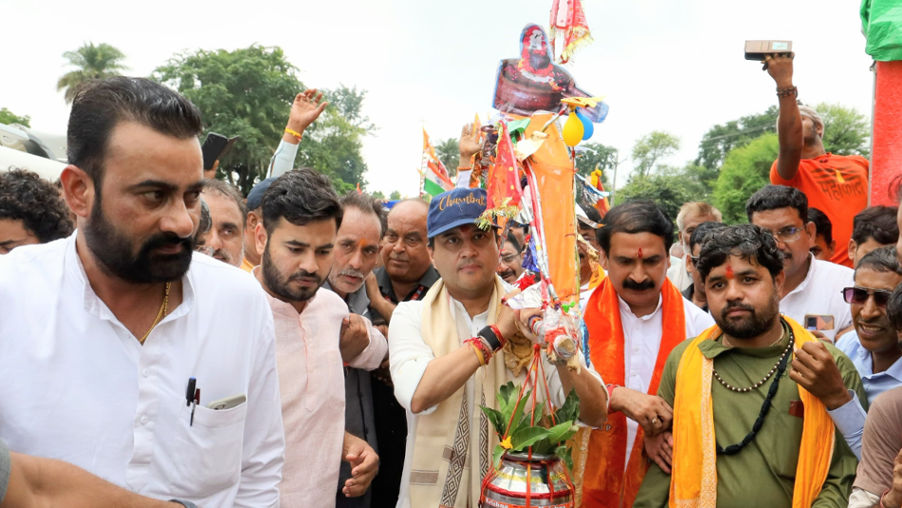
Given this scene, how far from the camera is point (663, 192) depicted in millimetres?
31406

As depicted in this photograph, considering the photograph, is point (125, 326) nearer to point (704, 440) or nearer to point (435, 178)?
point (704, 440)

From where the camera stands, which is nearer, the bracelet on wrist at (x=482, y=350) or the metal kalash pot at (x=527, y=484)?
the metal kalash pot at (x=527, y=484)

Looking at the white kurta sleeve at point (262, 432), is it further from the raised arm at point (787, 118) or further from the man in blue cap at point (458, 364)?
the raised arm at point (787, 118)

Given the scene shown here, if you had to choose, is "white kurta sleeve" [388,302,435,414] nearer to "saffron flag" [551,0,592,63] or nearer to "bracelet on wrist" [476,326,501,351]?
"bracelet on wrist" [476,326,501,351]

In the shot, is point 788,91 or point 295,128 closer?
point 788,91

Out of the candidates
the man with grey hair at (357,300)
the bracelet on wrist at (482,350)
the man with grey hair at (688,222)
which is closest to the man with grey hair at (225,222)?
the man with grey hair at (357,300)

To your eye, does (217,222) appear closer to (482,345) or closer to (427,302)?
(427,302)

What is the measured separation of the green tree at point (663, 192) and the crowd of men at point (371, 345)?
0.84m

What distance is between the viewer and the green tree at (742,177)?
42562 millimetres

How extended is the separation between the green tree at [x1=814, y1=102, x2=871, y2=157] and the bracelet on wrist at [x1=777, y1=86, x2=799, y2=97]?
1690 inches

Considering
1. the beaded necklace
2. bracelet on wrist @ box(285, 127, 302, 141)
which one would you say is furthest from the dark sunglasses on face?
bracelet on wrist @ box(285, 127, 302, 141)

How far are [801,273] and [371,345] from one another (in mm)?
2516

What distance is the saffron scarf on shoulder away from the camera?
2484mm

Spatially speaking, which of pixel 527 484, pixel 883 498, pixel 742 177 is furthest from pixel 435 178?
pixel 742 177
